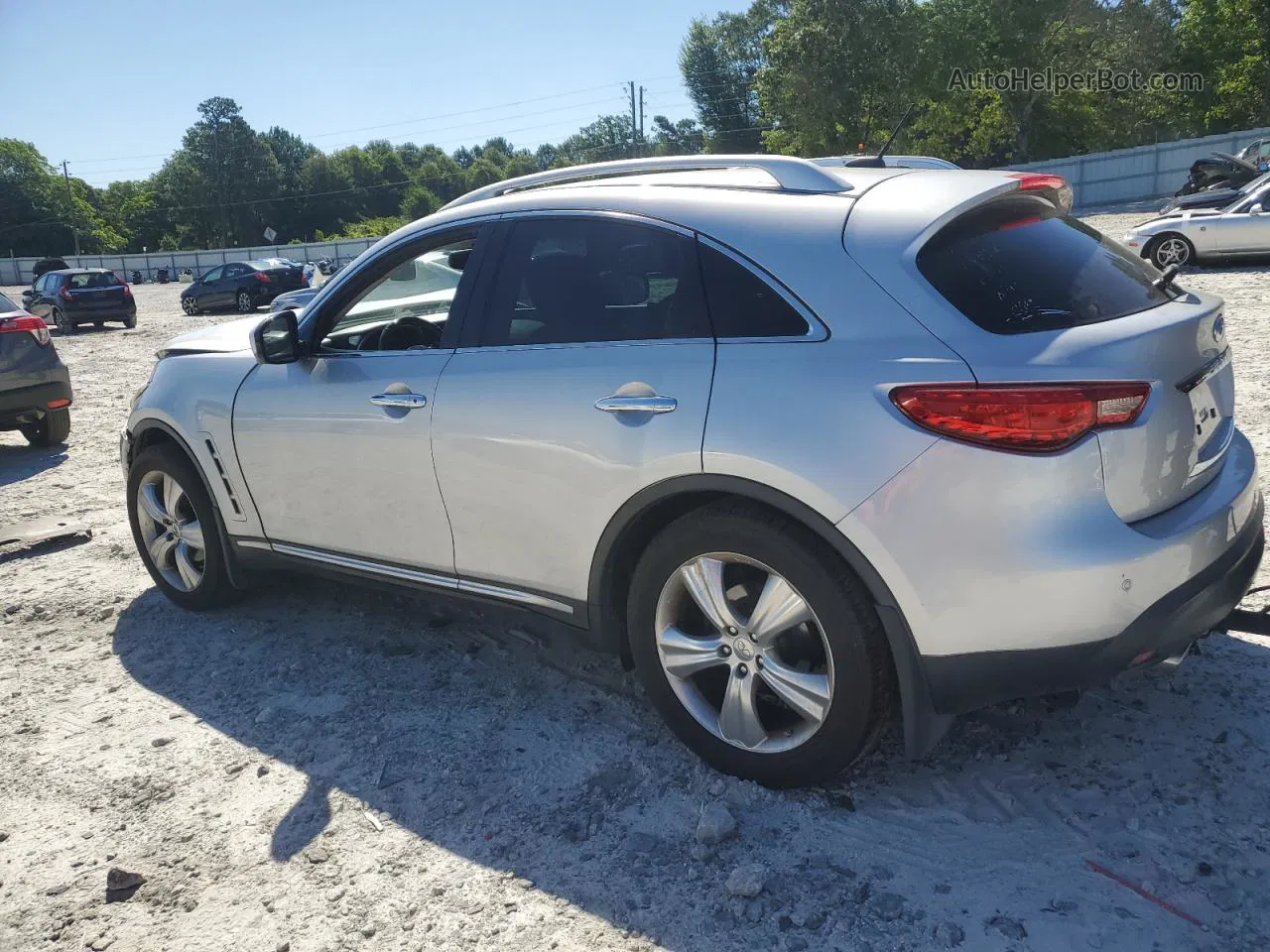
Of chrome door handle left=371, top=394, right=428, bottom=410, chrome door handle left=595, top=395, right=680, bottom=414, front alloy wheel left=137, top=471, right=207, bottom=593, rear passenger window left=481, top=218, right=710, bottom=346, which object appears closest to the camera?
chrome door handle left=595, top=395, right=680, bottom=414

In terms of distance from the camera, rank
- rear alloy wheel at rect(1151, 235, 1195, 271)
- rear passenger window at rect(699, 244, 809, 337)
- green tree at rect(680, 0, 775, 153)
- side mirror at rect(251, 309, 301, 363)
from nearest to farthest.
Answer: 1. rear passenger window at rect(699, 244, 809, 337)
2. side mirror at rect(251, 309, 301, 363)
3. rear alloy wheel at rect(1151, 235, 1195, 271)
4. green tree at rect(680, 0, 775, 153)

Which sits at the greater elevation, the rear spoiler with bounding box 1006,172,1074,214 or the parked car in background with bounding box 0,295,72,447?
the rear spoiler with bounding box 1006,172,1074,214

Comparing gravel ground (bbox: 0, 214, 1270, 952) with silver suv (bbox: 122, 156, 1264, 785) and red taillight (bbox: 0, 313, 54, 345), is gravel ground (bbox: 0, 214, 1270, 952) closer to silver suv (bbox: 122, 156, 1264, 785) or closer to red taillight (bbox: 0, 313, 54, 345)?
silver suv (bbox: 122, 156, 1264, 785)

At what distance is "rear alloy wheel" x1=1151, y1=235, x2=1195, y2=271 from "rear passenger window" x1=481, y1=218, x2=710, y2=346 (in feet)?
46.3

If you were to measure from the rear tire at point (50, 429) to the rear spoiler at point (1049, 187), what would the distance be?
344 inches

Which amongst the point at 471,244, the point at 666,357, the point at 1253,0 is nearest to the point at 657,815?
the point at 666,357

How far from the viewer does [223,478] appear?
14.4ft

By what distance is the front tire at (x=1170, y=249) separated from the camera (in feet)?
48.9

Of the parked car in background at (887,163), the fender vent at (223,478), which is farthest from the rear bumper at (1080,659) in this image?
the fender vent at (223,478)

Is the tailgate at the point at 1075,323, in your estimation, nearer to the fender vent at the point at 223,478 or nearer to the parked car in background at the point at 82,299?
the fender vent at the point at 223,478

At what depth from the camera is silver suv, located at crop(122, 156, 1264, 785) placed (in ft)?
8.08

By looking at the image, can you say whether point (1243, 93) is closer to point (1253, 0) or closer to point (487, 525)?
point (1253, 0)

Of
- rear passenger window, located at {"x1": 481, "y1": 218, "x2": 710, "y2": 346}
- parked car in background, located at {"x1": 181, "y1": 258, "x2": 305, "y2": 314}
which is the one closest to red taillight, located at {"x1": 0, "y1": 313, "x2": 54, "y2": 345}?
rear passenger window, located at {"x1": 481, "y1": 218, "x2": 710, "y2": 346}

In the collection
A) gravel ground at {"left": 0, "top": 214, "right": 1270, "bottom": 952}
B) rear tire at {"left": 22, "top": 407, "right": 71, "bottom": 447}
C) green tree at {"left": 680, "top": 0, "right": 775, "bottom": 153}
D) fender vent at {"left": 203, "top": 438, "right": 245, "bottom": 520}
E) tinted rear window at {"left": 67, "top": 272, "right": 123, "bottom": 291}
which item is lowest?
gravel ground at {"left": 0, "top": 214, "right": 1270, "bottom": 952}
